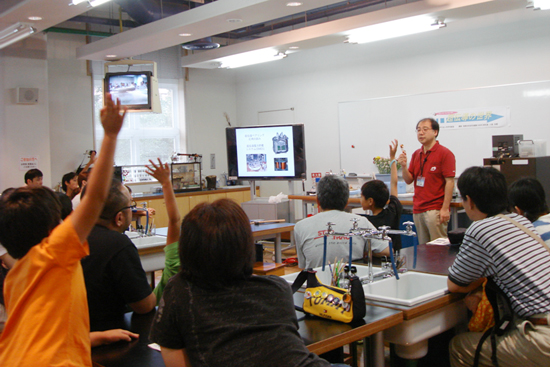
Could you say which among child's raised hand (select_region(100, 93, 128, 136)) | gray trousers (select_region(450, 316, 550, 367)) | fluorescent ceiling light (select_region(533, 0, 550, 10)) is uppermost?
fluorescent ceiling light (select_region(533, 0, 550, 10))

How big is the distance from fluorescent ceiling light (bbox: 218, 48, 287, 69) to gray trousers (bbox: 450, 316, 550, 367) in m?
5.48

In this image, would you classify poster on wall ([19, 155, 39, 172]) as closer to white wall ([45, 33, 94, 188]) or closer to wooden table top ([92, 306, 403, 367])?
white wall ([45, 33, 94, 188])

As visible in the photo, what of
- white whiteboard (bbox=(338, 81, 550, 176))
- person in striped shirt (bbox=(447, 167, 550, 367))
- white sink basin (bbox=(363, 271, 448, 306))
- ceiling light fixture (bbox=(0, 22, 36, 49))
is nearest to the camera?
person in striped shirt (bbox=(447, 167, 550, 367))

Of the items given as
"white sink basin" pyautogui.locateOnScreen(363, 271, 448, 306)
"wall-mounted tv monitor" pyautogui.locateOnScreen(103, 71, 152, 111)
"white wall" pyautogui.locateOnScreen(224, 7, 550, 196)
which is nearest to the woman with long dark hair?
"white sink basin" pyautogui.locateOnScreen(363, 271, 448, 306)

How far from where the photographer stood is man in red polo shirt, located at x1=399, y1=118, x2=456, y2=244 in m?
4.48

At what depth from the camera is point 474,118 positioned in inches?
258

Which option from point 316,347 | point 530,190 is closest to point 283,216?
point 530,190

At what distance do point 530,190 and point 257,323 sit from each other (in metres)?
2.14

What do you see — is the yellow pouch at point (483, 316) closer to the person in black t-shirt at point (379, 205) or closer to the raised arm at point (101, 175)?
the person in black t-shirt at point (379, 205)

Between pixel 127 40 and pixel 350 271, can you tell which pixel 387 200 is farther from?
pixel 127 40

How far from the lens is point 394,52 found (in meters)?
7.31

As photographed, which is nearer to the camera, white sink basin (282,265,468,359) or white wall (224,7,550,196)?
white sink basin (282,265,468,359)

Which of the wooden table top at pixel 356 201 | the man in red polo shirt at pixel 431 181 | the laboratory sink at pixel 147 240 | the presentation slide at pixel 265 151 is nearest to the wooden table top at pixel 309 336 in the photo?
the laboratory sink at pixel 147 240

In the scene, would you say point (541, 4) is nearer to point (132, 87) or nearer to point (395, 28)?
point (395, 28)
